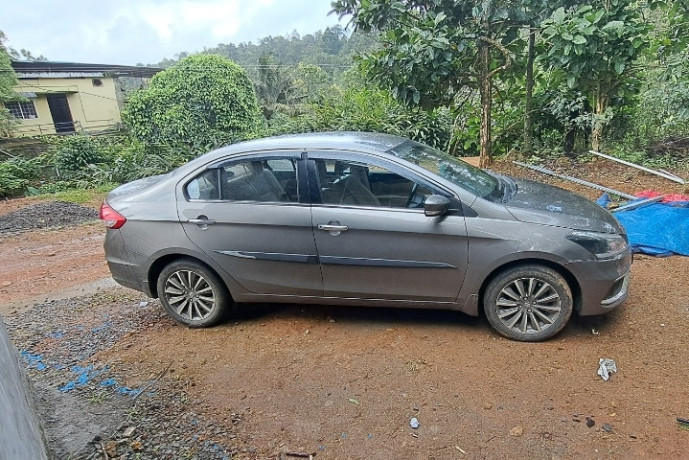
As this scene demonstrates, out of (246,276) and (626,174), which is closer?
(246,276)

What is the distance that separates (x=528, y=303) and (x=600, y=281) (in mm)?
517

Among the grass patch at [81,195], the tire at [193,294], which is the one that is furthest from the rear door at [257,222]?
the grass patch at [81,195]

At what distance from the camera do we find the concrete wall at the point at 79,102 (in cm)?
2243

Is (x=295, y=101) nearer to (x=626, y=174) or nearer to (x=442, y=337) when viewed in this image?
(x=626, y=174)

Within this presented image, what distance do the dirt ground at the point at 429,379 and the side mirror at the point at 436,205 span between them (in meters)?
1.01

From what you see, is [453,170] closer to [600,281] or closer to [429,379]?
[600,281]

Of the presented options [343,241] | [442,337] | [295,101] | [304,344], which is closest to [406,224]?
[343,241]

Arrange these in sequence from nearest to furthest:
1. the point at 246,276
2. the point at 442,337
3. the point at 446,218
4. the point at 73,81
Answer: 1. the point at 446,218
2. the point at 442,337
3. the point at 246,276
4. the point at 73,81

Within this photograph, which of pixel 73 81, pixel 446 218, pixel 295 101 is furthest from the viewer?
pixel 295 101

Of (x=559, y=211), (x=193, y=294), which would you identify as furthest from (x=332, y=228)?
(x=559, y=211)

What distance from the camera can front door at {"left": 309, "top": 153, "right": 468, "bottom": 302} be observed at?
3.37m

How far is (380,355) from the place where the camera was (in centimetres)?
338

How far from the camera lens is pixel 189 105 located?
15281 mm

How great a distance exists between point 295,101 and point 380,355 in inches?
917
